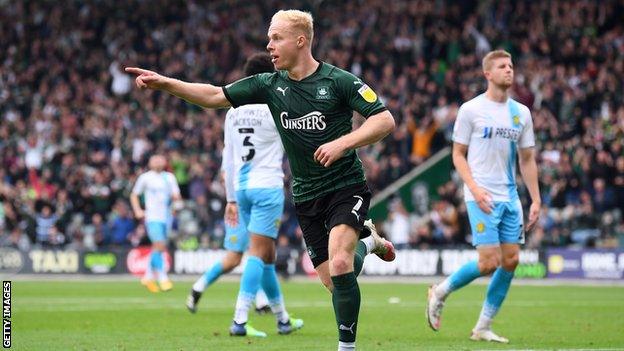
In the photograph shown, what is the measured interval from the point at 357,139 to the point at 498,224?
4.02 metres

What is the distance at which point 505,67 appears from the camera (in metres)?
11.5

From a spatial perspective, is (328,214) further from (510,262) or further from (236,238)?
(236,238)

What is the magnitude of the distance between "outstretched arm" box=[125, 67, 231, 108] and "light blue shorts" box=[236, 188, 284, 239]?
385 centimetres

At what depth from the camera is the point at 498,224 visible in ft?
37.6

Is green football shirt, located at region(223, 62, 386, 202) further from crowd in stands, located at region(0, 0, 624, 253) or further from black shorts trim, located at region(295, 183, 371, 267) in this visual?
crowd in stands, located at region(0, 0, 624, 253)

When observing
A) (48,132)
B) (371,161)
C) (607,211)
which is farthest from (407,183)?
(48,132)

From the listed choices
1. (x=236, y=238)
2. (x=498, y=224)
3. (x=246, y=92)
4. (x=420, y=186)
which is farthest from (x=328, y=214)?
(x=420, y=186)

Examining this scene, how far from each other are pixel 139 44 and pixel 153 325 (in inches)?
984

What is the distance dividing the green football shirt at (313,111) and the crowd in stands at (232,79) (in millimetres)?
18070

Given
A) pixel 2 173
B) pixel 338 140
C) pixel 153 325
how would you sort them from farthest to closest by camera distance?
pixel 2 173 < pixel 153 325 < pixel 338 140

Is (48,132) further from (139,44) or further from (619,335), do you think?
(619,335)

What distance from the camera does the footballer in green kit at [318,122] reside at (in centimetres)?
809

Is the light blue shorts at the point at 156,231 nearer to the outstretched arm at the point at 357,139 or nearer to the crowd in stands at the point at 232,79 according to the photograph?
the crowd in stands at the point at 232,79

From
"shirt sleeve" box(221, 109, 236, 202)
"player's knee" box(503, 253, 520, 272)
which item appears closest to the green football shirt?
"player's knee" box(503, 253, 520, 272)
